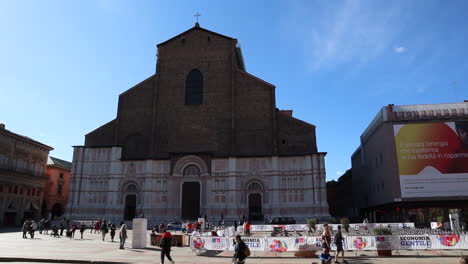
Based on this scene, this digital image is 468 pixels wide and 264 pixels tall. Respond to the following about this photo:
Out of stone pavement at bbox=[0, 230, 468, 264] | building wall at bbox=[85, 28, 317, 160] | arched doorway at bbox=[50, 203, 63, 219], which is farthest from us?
arched doorway at bbox=[50, 203, 63, 219]

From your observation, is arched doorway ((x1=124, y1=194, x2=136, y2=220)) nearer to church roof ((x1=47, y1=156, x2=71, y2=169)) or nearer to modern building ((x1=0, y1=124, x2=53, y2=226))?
modern building ((x1=0, y1=124, x2=53, y2=226))

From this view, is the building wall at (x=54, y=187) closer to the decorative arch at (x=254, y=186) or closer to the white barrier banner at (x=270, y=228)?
the decorative arch at (x=254, y=186)

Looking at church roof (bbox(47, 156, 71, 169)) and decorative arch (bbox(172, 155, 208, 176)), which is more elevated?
church roof (bbox(47, 156, 71, 169))

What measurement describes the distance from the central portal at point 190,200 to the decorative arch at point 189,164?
4.71ft

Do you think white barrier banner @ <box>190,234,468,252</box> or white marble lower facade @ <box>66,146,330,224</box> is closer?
white barrier banner @ <box>190,234,468,252</box>

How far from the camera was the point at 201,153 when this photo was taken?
38.8 meters

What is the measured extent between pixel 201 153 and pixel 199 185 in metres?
3.59

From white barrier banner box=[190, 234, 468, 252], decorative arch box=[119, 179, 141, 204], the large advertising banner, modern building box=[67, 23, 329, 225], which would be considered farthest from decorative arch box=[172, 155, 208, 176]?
white barrier banner box=[190, 234, 468, 252]

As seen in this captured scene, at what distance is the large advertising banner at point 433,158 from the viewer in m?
37.4

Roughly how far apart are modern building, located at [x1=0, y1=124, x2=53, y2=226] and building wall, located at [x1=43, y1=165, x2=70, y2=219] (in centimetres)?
437

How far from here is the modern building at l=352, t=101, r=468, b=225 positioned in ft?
A: 123

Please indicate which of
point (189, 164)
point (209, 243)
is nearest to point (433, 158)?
point (189, 164)

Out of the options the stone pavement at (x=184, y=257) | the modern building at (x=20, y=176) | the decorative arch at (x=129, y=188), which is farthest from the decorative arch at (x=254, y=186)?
the modern building at (x=20, y=176)

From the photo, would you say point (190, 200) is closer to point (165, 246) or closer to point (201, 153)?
point (201, 153)
